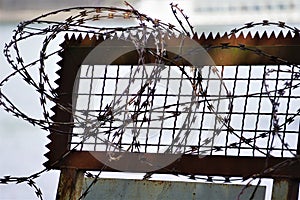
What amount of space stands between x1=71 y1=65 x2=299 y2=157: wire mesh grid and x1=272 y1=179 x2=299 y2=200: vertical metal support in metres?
0.06

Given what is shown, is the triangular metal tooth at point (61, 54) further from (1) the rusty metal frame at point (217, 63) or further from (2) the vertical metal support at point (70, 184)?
Answer: (2) the vertical metal support at point (70, 184)

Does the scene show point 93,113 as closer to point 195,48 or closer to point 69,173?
point 69,173

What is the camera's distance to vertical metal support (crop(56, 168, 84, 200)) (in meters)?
1.95

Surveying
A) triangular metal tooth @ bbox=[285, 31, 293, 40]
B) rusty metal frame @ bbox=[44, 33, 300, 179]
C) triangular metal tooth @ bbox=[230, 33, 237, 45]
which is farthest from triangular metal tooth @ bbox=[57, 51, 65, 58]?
triangular metal tooth @ bbox=[285, 31, 293, 40]

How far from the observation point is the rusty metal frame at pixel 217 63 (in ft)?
6.06

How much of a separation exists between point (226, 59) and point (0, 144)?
0.69 meters

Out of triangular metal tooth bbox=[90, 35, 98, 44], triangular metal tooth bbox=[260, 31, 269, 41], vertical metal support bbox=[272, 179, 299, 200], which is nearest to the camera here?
vertical metal support bbox=[272, 179, 299, 200]

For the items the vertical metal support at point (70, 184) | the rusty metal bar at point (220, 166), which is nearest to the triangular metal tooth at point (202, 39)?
the rusty metal bar at point (220, 166)

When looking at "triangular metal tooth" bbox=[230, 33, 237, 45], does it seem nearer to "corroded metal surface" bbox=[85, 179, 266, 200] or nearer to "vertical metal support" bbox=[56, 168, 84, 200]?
"corroded metal surface" bbox=[85, 179, 266, 200]

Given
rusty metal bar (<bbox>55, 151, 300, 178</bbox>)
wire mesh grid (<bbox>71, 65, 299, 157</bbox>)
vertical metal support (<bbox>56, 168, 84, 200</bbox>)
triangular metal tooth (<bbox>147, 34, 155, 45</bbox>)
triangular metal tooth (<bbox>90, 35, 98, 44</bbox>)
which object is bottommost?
vertical metal support (<bbox>56, 168, 84, 200</bbox>)

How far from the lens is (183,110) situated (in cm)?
192

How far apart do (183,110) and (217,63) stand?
0.12 metres

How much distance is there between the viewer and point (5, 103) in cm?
199

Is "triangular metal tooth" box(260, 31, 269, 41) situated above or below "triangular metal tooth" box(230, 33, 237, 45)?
above
